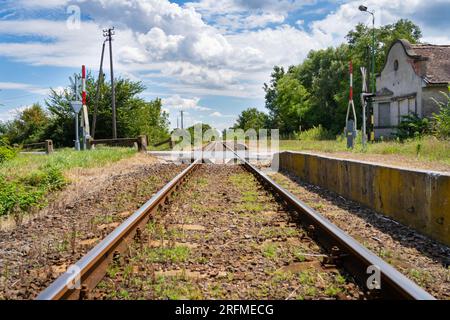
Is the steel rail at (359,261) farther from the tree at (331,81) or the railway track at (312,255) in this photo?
the tree at (331,81)

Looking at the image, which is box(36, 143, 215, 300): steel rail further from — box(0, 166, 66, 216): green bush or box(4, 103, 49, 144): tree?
box(4, 103, 49, 144): tree

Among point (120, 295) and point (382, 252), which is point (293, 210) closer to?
point (382, 252)

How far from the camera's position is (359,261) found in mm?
4062

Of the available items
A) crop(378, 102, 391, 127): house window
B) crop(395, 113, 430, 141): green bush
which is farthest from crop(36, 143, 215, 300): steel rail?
crop(378, 102, 391, 127): house window

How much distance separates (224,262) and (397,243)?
6.60ft

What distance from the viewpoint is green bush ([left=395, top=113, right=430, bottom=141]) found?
25328 mm

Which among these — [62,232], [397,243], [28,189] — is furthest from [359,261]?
[28,189]

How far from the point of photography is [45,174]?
33.4 ft

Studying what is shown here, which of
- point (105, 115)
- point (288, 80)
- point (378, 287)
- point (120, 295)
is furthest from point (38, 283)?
point (288, 80)

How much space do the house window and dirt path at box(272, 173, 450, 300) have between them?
84.9 feet

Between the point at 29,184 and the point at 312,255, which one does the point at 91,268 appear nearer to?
the point at 312,255

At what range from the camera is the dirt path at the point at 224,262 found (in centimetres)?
362

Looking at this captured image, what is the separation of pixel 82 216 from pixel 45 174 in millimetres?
3662

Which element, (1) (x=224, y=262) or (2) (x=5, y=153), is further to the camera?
(2) (x=5, y=153)
